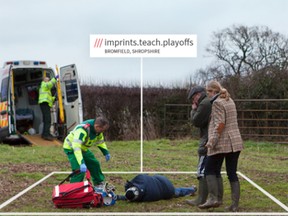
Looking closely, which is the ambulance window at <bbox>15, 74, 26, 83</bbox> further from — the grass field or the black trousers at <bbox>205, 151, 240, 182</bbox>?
the black trousers at <bbox>205, 151, 240, 182</bbox>

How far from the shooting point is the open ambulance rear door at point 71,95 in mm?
16219

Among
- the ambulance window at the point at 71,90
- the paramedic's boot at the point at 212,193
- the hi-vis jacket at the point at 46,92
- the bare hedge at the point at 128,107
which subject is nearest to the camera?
the paramedic's boot at the point at 212,193

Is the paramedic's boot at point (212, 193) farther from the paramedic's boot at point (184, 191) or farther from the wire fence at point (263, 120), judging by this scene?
the wire fence at point (263, 120)

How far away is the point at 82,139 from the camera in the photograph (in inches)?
298

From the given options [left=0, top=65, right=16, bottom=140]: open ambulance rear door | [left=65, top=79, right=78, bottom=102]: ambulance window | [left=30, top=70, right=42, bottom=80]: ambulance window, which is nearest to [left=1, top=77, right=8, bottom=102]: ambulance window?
[left=0, top=65, right=16, bottom=140]: open ambulance rear door

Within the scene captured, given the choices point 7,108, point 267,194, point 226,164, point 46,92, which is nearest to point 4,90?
point 7,108

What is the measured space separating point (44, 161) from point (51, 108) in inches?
174

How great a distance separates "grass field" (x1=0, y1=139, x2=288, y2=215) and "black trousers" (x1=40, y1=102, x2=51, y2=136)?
3.89ft

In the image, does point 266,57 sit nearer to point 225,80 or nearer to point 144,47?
point 225,80

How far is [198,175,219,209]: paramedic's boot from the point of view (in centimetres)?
707

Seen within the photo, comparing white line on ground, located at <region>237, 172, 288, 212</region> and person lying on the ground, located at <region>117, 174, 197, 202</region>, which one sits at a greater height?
person lying on the ground, located at <region>117, 174, 197, 202</region>

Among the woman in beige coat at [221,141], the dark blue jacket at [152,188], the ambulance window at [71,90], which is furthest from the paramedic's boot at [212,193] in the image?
the ambulance window at [71,90]

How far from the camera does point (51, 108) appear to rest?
54.0ft

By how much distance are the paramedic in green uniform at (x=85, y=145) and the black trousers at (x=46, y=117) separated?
8.21 m
